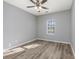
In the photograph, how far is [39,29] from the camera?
625 cm

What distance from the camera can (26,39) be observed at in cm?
493

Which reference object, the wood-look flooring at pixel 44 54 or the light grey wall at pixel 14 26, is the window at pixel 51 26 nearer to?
the light grey wall at pixel 14 26

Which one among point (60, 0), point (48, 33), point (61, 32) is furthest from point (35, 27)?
point (60, 0)

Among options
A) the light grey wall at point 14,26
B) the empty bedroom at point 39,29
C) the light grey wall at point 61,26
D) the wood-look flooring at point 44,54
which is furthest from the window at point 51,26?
the wood-look flooring at point 44,54

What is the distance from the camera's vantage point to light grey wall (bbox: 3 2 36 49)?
3.41 meters

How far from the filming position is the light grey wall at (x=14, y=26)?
341 centimetres

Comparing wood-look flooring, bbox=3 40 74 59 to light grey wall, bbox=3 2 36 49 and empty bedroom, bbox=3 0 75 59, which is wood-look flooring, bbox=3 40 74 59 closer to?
empty bedroom, bbox=3 0 75 59

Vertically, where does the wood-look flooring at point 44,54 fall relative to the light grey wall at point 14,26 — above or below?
below

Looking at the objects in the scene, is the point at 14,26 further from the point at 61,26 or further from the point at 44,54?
the point at 61,26

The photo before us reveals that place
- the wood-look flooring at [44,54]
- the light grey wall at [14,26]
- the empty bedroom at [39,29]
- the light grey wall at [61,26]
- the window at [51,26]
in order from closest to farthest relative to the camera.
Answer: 1. the wood-look flooring at [44,54]
2. the empty bedroom at [39,29]
3. the light grey wall at [14,26]
4. the light grey wall at [61,26]
5. the window at [51,26]

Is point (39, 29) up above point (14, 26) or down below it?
below

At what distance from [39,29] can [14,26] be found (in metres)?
2.79

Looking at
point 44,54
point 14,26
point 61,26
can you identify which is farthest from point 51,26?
point 44,54
